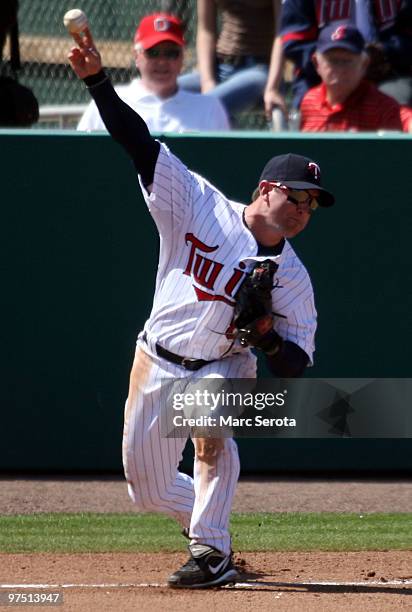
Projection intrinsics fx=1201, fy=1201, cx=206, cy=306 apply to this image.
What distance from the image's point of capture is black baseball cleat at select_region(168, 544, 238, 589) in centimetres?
500

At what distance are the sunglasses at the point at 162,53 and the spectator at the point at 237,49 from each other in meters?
0.90

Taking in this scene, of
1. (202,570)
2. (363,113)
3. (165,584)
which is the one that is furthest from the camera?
(363,113)

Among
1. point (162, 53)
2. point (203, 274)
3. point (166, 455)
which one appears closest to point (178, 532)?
point (166, 455)

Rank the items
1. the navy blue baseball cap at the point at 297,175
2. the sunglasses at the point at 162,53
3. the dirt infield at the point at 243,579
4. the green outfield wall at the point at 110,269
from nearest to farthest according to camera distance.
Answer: the dirt infield at the point at 243,579
the navy blue baseball cap at the point at 297,175
the green outfield wall at the point at 110,269
the sunglasses at the point at 162,53

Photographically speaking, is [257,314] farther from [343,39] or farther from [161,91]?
[343,39]

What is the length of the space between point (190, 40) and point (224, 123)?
2.87 m

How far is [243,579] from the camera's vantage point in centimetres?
524

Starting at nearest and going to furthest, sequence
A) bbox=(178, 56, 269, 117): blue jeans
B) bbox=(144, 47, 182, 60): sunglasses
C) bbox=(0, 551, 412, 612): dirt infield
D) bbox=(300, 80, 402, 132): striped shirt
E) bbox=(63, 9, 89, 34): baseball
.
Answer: bbox=(63, 9, 89, 34): baseball → bbox=(0, 551, 412, 612): dirt infield → bbox=(144, 47, 182, 60): sunglasses → bbox=(300, 80, 402, 132): striped shirt → bbox=(178, 56, 269, 117): blue jeans

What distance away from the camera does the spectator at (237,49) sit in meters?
8.45

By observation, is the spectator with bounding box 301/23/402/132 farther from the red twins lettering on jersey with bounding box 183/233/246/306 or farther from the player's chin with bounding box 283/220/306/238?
the red twins lettering on jersey with bounding box 183/233/246/306

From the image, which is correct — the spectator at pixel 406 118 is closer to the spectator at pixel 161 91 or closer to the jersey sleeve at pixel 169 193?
the spectator at pixel 161 91

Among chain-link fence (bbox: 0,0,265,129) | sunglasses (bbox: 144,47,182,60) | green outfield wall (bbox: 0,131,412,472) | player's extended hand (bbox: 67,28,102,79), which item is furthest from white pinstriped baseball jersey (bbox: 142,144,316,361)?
chain-link fence (bbox: 0,0,265,129)

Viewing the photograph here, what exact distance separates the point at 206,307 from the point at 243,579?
1.24 m

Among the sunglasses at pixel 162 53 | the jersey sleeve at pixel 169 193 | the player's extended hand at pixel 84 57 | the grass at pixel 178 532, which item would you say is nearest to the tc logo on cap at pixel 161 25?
the sunglasses at pixel 162 53
